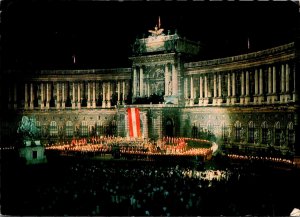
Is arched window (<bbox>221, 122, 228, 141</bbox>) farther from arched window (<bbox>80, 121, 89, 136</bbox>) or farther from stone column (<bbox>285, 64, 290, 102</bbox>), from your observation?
arched window (<bbox>80, 121, 89, 136</bbox>)

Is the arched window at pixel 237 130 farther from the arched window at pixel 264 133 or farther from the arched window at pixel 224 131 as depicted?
the arched window at pixel 264 133

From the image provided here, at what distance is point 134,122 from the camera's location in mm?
51469

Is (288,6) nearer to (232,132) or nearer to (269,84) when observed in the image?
(269,84)

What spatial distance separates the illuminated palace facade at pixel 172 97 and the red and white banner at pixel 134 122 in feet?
8.62

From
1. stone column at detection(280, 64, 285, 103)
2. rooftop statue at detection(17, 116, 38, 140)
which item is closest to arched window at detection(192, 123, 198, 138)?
stone column at detection(280, 64, 285, 103)

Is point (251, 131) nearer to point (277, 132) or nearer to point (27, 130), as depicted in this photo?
point (277, 132)

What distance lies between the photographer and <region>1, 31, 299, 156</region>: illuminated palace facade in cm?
4125

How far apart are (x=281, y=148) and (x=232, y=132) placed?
886cm

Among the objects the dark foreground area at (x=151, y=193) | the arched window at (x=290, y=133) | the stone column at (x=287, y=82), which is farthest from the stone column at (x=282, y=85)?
the dark foreground area at (x=151, y=193)

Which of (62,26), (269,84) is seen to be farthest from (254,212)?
(62,26)

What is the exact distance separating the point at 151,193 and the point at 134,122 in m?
29.9

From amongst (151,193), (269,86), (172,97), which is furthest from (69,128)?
(151,193)

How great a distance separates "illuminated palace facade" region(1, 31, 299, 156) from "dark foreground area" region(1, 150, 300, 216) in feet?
46.3

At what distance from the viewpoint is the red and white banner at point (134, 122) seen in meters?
50.8
